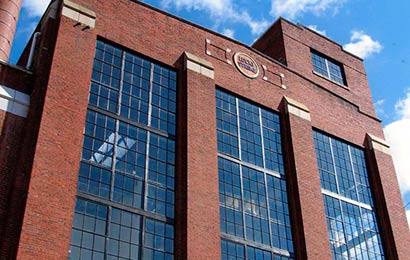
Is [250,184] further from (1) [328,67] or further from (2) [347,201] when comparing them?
(1) [328,67]

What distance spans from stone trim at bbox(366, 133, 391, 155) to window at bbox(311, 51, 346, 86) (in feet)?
13.5

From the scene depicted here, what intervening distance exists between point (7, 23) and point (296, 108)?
12318 mm

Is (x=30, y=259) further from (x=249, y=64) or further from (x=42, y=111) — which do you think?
(x=249, y=64)

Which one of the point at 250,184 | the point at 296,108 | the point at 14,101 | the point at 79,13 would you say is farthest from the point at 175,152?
the point at 296,108

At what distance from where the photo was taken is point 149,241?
1927 centimetres

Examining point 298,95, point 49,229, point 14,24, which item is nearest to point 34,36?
point 14,24

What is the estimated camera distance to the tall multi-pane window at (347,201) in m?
25.0

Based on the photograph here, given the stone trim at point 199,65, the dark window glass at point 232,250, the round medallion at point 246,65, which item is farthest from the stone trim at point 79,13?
the dark window glass at point 232,250

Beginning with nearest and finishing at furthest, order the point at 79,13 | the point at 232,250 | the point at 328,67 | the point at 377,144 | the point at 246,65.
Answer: the point at 232,250 → the point at 79,13 → the point at 246,65 → the point at 377,144 → the point at 328,67

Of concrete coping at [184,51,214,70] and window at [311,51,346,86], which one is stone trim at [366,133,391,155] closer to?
window at [311,51,346,86]

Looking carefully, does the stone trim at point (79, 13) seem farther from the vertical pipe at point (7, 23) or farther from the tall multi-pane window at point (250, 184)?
the tall multi-pane window at point (250, 184)

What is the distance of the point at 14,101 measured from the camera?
64.4 ft

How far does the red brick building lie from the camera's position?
1808 cm

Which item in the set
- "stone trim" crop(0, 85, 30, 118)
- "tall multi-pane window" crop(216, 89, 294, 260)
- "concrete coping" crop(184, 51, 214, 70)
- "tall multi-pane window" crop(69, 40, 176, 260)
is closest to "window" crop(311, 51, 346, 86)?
"tall multi-pane window" crop(216, 89, 294, 260)
